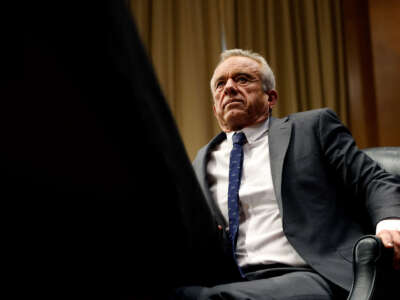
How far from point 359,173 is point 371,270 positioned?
0.35 metres

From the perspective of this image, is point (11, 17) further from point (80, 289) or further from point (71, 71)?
point (80, 289)

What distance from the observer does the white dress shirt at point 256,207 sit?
98 centimetres

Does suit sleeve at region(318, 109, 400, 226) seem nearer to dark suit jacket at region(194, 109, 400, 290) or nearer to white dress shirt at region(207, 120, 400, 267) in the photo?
dark suit jacket at region(194, 109, 400, 290)

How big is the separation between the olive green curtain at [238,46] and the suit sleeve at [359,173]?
1137 millimetres

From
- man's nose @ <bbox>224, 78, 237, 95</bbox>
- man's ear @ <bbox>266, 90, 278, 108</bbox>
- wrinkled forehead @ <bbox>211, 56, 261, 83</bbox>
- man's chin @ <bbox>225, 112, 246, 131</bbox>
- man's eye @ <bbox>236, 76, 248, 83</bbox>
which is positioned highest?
wrinkled forehead @ <bbox>211, 56, 261, 83</bbox>

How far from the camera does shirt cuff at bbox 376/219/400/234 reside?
782 millimetres

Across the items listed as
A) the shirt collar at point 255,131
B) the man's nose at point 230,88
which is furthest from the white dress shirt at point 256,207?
the man's nose at point 230,88

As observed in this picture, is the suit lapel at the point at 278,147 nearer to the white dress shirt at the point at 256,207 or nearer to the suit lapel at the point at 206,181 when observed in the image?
the white dress shirt at the point at 256,207

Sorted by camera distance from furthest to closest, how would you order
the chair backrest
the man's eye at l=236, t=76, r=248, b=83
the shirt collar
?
the man's eye at l=236, t=76, r=248, b=83
the shirt collar
the chair backrest

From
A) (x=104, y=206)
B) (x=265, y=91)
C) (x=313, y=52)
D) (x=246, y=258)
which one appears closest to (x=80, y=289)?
(x=104, y=206)

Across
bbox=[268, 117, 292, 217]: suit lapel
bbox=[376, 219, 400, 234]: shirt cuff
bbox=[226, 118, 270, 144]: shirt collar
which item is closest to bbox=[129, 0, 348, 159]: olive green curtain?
bbox=[226, 118, 270, 144]: shirt collar

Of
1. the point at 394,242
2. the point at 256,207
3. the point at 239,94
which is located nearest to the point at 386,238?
the point at 394,242

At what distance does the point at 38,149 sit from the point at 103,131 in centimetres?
7

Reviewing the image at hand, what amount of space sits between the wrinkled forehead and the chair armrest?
0.81 m
